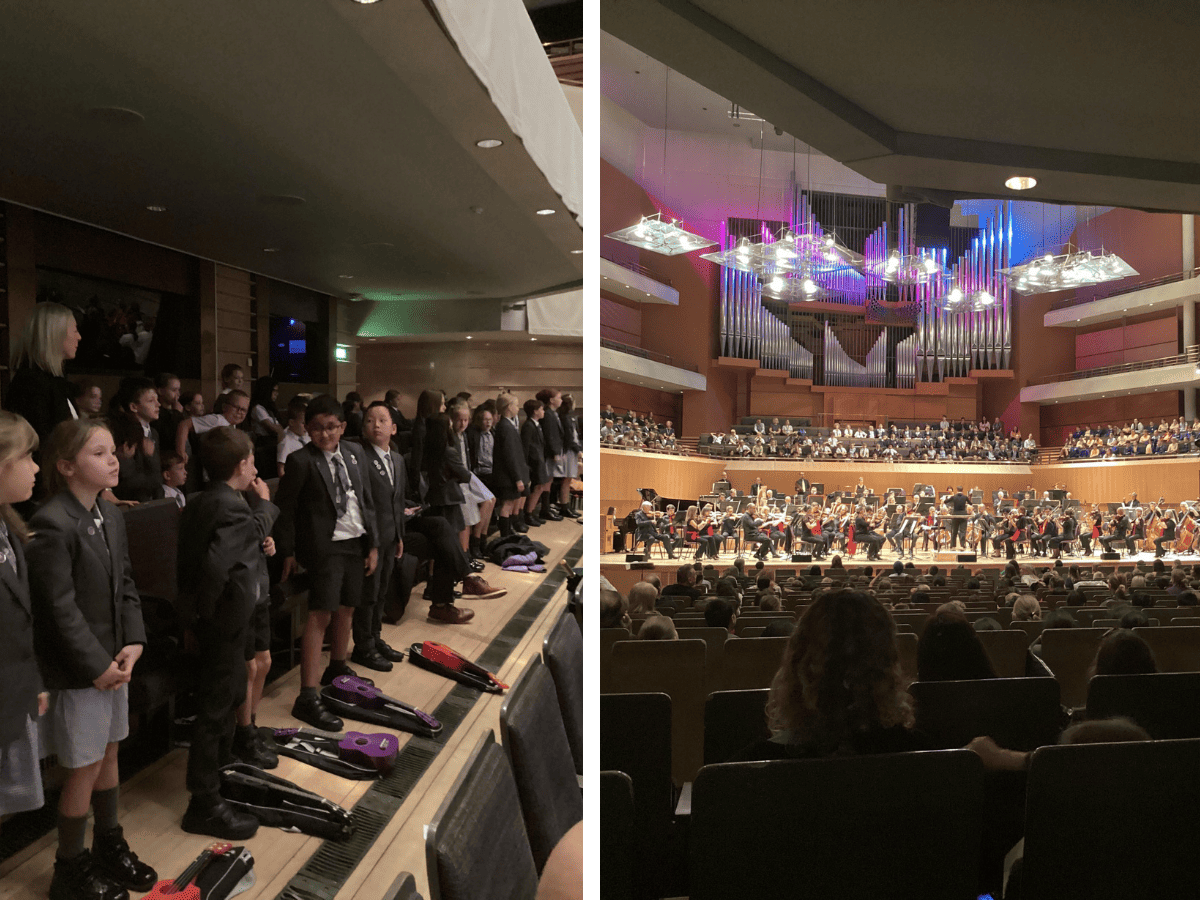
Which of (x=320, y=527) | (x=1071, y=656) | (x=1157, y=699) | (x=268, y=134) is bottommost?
(x=1071, y=656)

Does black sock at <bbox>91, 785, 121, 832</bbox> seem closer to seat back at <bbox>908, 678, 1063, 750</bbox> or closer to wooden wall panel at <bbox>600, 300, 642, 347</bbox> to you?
seat back at <bbox>908, 678, 1063, 750</bbox>

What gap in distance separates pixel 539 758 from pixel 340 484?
1.89 meters

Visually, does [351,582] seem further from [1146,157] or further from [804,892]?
[1146,157]

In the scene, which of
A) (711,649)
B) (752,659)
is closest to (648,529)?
(711,649)

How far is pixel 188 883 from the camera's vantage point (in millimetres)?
1818

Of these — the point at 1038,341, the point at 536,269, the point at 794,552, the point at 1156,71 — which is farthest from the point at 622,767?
the point at 1038,341

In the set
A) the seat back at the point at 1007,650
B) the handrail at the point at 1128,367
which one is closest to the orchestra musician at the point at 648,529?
the seat back at the point at 1007,650

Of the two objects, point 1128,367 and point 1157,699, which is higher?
point 1128,367

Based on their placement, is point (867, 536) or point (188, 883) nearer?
point (188, 883)

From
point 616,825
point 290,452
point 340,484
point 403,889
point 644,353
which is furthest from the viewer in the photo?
point 644,353

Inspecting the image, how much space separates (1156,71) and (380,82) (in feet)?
7.70

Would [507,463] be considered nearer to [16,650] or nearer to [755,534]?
[16,650]

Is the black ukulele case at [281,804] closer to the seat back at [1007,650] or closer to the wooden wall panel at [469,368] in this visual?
the seat back at [1007,650]

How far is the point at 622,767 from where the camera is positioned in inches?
62.7
